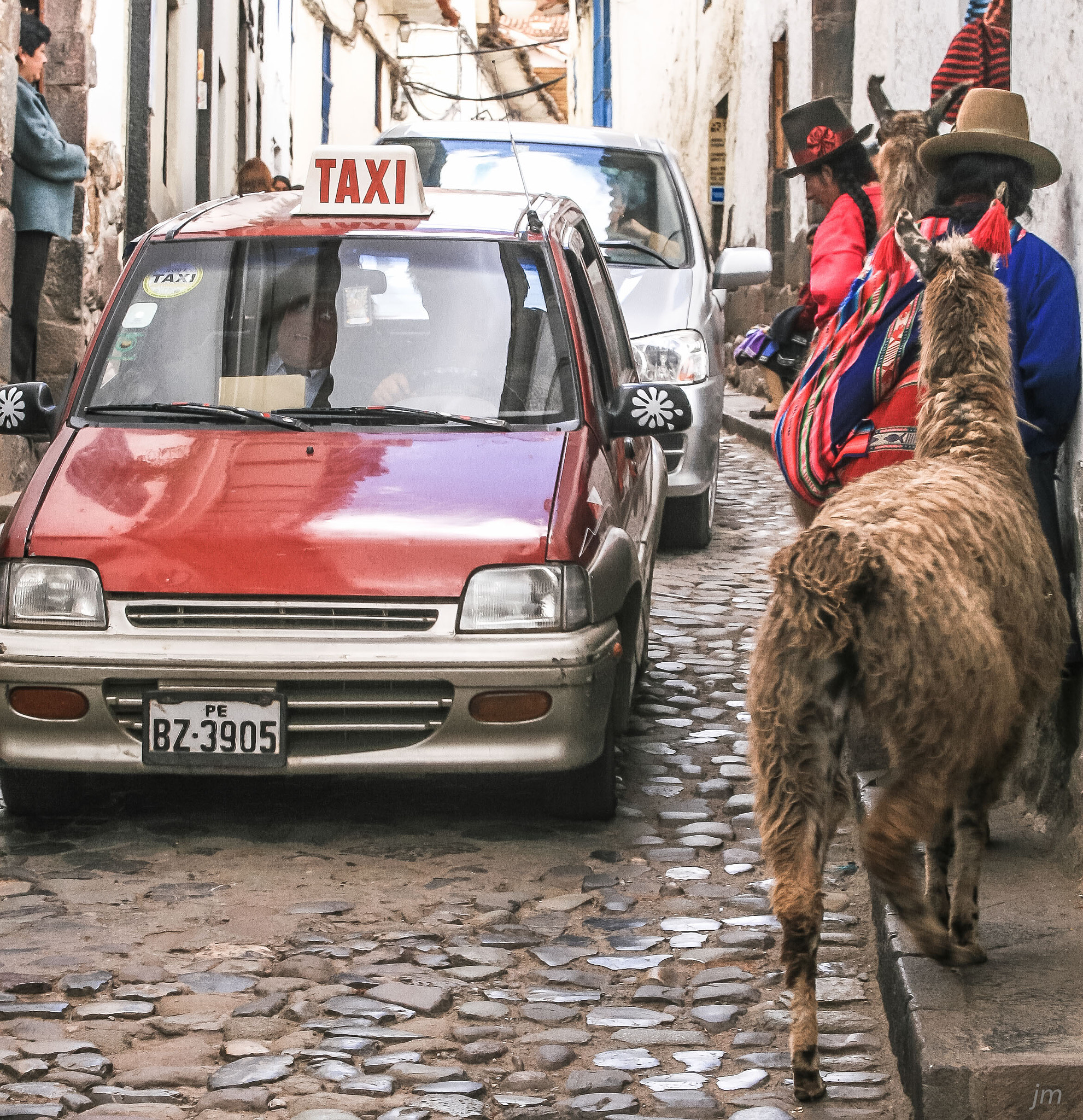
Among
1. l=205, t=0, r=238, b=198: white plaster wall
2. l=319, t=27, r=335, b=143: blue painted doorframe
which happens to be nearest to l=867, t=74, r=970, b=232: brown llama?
l=205, t=0, r=238, b=198: white plaster wall

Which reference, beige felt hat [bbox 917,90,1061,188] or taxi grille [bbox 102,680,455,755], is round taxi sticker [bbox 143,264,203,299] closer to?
taxi grille [bbox 102,680,455,755]

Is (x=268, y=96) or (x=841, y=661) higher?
(x=268, y=96)

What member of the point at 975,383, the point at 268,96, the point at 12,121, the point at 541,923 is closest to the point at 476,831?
the point at 541,923

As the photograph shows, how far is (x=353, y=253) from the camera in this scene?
5.70 meters

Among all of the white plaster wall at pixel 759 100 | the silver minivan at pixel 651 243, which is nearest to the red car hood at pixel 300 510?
the silver minivan at pixel 651 243

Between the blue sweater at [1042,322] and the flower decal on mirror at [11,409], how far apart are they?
315 cm

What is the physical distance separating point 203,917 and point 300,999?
1.91 feet

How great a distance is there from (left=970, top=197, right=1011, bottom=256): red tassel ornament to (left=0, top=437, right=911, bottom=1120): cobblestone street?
1746 millimetres

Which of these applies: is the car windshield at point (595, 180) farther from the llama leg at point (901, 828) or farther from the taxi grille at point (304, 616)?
the llama leg at point (901, 828)

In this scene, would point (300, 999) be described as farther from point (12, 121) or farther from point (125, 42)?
point (125, 42)

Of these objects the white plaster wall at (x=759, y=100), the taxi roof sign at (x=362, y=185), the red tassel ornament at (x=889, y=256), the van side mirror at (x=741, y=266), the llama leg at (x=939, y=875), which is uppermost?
the white plaster wall at (x=759, y=100)

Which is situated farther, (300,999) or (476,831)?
(476,831)

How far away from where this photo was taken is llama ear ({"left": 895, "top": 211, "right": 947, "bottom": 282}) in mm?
3902

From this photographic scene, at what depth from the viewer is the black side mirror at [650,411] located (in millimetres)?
5484
